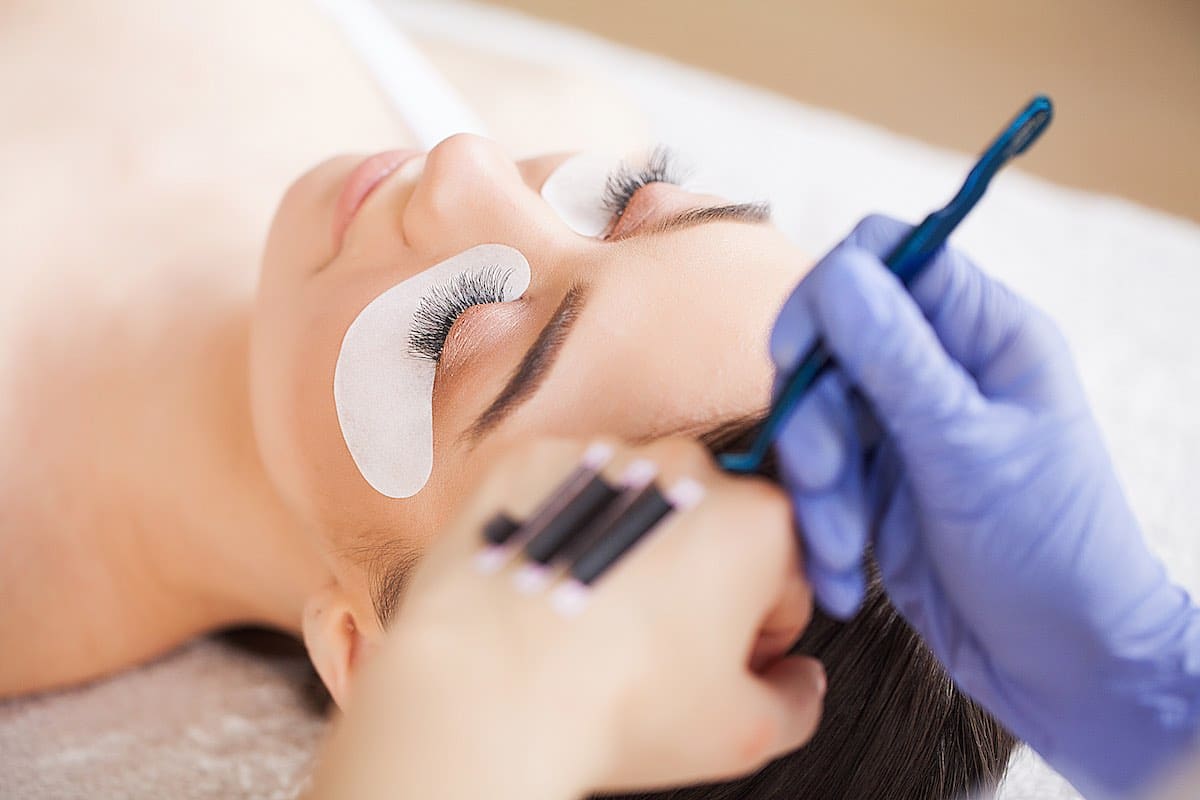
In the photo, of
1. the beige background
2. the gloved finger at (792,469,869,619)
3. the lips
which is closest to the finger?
the gloved finger at (792,469,869,619)

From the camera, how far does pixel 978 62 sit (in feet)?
7.32

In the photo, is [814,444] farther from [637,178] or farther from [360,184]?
[360,184]

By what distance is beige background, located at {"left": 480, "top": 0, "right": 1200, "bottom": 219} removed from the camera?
210 cm

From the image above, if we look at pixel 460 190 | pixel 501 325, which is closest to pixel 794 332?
pixel 501 325

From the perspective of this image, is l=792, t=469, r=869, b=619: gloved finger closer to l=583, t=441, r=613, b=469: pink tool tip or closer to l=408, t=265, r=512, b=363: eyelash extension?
l=583, t=441, r=613, b=469: pink tool tip

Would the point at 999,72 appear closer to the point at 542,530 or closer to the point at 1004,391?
the point at 1004,391

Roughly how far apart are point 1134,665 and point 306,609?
2.00 ft

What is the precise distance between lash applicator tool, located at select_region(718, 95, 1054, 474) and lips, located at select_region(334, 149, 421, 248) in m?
0.47

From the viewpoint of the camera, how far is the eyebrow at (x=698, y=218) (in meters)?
0.75

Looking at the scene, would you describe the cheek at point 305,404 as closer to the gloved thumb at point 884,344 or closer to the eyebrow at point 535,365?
the eyebrow at point 535,365

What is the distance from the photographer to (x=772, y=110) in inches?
67.2

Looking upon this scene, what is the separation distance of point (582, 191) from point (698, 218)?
15 centimetres

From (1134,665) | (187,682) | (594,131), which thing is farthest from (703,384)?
(594,131)

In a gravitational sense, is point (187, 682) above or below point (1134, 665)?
below
